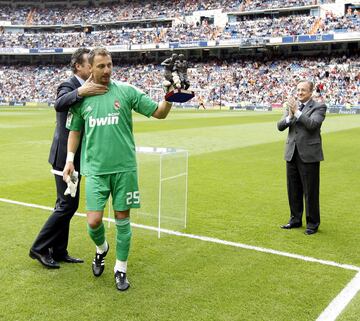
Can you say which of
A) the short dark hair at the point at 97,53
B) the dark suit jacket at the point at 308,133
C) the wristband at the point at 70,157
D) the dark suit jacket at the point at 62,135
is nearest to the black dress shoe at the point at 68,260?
the dark suit jacket at the point at 62,135

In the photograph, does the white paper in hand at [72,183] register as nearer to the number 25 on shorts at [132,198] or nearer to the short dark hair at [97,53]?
the number 25 on shorts at [132,198]

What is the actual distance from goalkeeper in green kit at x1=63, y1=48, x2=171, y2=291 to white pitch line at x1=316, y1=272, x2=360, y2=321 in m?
1.92

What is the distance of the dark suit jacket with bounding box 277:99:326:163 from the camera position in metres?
6.94

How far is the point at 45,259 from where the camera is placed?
5.61 m

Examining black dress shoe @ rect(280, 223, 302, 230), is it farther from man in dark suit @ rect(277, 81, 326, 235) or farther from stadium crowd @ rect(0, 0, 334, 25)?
stadium crowd @ rect(0, 0, 334, 25)

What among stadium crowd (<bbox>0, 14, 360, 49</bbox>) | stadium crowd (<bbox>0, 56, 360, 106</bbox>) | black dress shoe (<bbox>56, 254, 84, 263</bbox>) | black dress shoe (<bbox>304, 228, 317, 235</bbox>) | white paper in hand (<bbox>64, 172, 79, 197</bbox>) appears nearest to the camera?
white paper in hand (<bbox>64, 172, 79, 197</bbox>)

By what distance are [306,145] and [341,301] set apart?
2798 mm

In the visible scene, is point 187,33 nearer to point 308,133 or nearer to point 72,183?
point 308,133

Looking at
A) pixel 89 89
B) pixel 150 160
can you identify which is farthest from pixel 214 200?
pixel 89 89

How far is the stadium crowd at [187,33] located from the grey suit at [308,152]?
5263 cm

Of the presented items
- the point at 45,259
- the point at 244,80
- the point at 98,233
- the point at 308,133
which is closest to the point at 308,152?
the point at 308,133

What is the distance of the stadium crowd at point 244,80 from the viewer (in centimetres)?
5338

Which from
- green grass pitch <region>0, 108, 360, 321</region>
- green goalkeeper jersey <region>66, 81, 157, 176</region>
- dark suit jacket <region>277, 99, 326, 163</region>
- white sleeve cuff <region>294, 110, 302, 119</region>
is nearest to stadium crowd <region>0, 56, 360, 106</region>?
green grass pitch <region>0, 108, 360, 321</region>

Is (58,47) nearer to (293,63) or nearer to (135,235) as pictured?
(293,63)
